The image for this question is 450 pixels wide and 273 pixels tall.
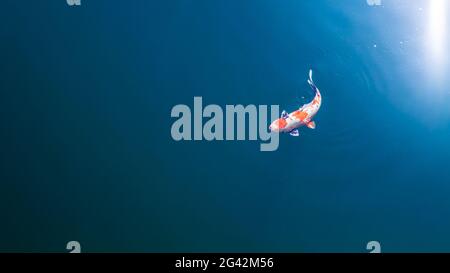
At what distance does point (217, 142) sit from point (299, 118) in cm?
40

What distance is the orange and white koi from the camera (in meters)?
2.12

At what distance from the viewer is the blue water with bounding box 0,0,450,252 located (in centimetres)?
210

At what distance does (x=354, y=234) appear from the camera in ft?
7.04

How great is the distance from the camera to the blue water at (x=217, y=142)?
2100 mm

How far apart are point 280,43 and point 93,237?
49.9 inches

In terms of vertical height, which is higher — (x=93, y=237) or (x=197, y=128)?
(x=197, y=128)

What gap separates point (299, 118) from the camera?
2.12 metres

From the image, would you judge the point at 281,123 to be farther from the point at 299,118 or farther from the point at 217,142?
the point at 217,142

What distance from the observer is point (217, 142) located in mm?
2131

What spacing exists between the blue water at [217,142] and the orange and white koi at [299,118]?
0.03 m

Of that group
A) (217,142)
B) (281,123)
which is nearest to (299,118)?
(281,123)

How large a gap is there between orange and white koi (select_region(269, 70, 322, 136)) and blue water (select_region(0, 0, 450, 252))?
33mm

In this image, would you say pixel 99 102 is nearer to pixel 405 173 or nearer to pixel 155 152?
Answer: pixel 155 152
